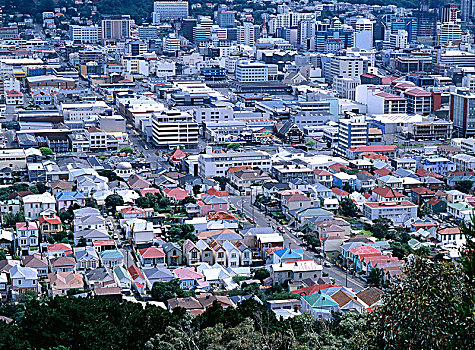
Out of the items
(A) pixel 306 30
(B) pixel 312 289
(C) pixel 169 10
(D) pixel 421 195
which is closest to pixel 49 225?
(B) pixel 312 289

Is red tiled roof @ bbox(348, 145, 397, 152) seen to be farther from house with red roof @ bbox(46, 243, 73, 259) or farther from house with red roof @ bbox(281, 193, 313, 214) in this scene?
house with red roof @ bbox(46, 243, 73, 259)

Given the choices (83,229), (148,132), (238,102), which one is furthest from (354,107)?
(83,229)

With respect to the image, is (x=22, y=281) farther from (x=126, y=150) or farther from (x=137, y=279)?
(x=126, y=150)

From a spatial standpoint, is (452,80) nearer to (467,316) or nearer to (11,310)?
(11,310)

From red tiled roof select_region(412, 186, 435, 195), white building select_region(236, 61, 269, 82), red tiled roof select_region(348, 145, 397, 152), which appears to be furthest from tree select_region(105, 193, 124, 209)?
white building select_region(236, 61, 269, 82)

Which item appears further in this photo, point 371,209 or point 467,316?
point 371,209

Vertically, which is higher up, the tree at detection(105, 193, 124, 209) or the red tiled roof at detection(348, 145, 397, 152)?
the red tiled roof at detection(348, 145, 397, 152)

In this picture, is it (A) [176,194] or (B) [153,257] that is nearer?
(B) [153,257]
